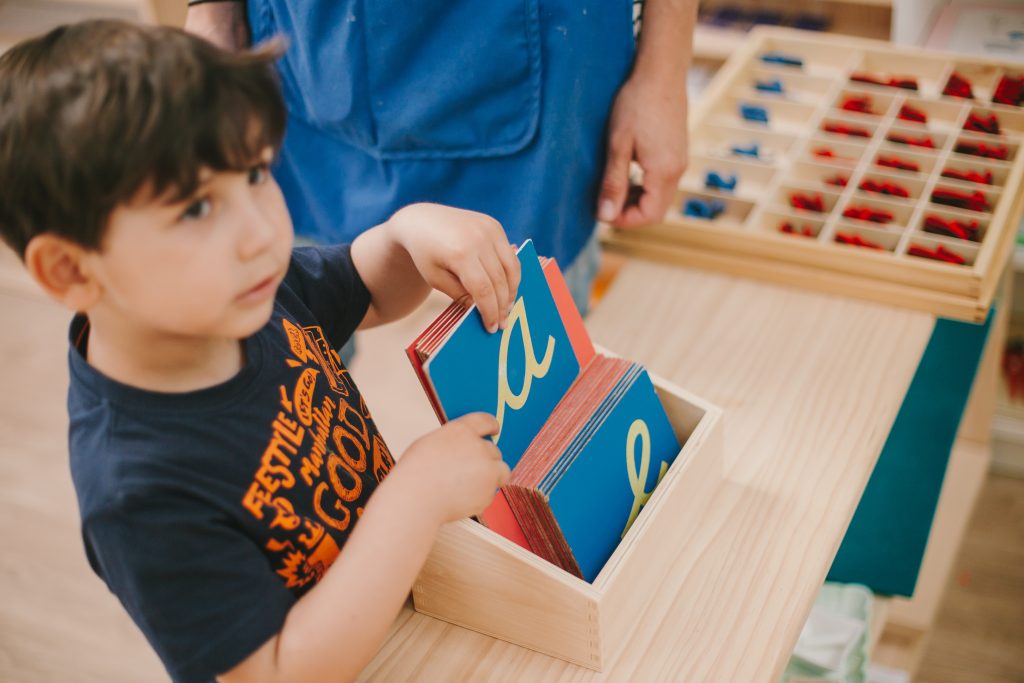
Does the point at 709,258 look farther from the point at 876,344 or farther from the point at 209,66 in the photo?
the point at 209,66

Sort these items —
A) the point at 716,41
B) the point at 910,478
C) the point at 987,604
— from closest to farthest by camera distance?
the point at 910,478
the point at 987,604
the point at 716,41

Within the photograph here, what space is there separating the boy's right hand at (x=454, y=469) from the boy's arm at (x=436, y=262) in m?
0.10

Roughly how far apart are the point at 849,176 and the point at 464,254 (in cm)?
88

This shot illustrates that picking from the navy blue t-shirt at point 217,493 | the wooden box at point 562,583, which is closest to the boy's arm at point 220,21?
the navy blue t-shirt at point 217,493

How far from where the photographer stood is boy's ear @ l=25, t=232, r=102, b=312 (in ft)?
2.00

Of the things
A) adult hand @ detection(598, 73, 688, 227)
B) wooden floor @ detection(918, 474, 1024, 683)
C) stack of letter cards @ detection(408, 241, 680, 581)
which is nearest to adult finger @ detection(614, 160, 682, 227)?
adult hand @ detection(598, 73, 688, 227)

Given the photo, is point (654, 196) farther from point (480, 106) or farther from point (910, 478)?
point (910, 478)

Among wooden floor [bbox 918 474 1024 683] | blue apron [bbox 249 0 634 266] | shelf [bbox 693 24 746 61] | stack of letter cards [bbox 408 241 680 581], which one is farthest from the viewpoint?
shelf [bbox 693 24 746 61]

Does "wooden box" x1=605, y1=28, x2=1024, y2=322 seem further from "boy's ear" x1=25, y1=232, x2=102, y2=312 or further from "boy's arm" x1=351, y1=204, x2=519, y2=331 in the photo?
"boy's ear" x1=25, y1=232, x2=102, y2=312

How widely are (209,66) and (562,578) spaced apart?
474 mm

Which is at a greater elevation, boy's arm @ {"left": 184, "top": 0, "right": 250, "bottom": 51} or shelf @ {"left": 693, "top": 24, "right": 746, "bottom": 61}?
boy's arm @ {"left": 184, "top": 0, "right": 250, "bottom": 51}

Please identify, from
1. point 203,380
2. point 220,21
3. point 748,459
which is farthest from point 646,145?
point 203,380

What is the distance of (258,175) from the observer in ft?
Result: 2.15

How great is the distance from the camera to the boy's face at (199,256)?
597mm
